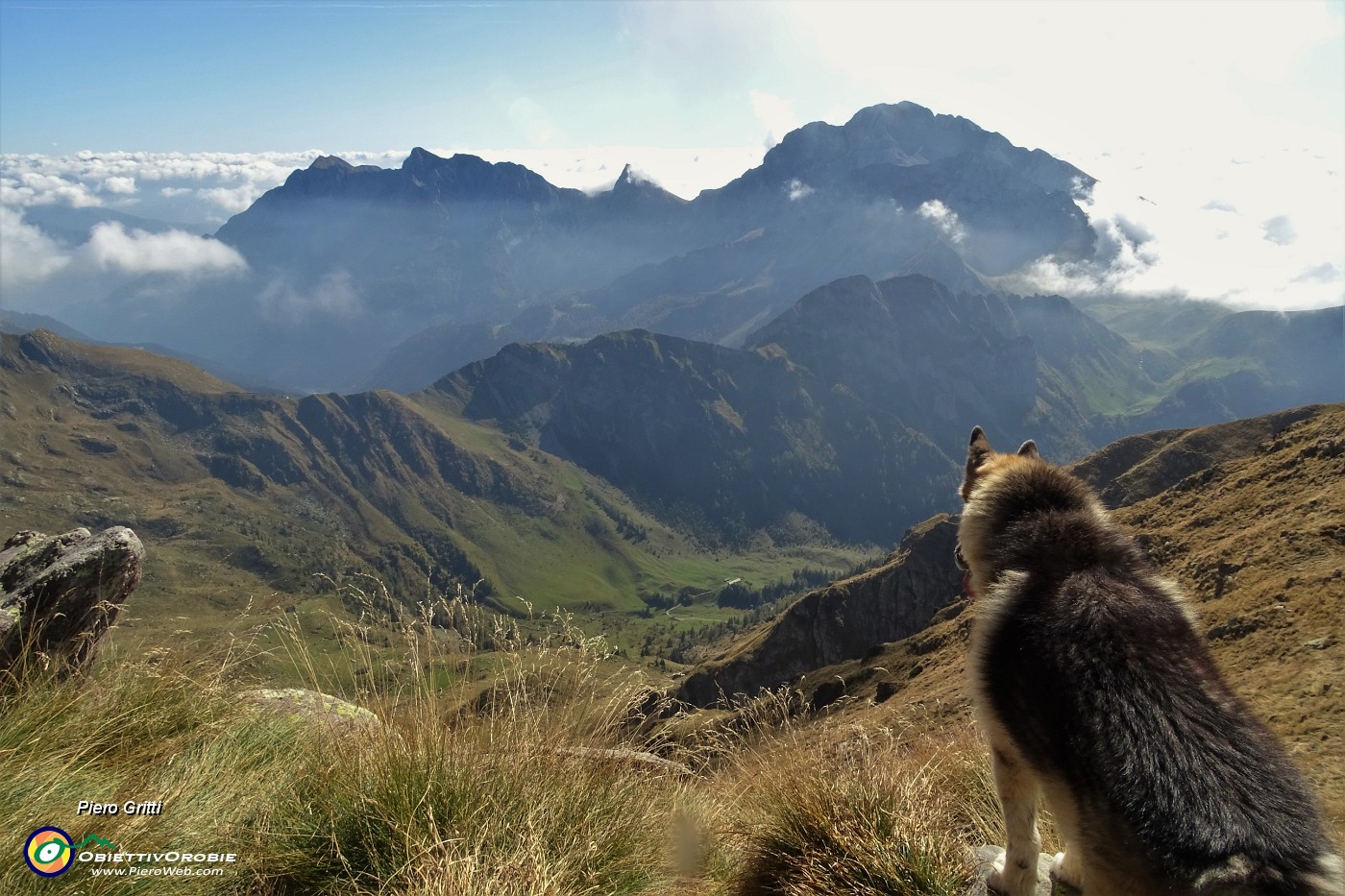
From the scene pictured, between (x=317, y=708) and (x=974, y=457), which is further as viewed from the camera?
(x=317, y=708)

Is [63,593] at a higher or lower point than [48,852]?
lower

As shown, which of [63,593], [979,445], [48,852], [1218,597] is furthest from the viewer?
[1218,597]

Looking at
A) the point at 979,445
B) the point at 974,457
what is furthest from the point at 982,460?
the point at 979,445

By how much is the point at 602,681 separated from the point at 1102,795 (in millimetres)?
6647

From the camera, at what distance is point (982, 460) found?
23.4ft

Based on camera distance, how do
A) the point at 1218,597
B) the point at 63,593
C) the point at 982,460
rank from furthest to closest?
the point at 1218,597, the point at 63,593, the point at 982,460

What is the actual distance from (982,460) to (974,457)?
9 centimetres

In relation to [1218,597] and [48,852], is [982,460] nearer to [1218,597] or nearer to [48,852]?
[48,852]

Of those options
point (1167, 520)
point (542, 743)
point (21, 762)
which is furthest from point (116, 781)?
point (1167, 520)

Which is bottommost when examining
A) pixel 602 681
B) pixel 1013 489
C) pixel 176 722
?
pixel 602 681

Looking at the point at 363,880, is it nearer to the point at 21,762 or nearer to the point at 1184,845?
the point at 21,762

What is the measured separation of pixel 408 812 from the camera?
5133 mm

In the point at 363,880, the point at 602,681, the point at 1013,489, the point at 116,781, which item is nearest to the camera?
the point at 363,880

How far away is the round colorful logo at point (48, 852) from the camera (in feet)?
13.4
